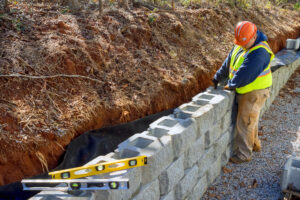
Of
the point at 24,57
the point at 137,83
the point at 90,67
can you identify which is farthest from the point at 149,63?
the point at 24,57

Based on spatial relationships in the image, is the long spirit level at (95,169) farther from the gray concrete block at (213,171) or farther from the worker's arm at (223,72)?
the worker's arm at (223,72)

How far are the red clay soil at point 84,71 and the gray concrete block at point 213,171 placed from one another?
134 centimetres

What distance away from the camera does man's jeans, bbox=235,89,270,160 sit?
14.9 ft

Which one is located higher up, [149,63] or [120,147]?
[149,63]

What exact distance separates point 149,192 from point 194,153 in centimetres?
109

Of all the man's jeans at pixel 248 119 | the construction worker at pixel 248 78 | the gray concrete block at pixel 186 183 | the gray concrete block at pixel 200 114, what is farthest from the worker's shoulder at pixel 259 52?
the gray concrete block at pixel 186 183

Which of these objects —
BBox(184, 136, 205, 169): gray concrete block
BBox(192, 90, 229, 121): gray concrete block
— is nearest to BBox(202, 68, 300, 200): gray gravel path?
BBox(184, 136, 205, 169): gray concrete block

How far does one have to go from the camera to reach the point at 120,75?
4707mm

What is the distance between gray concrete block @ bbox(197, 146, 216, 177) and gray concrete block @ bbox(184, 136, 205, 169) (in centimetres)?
11

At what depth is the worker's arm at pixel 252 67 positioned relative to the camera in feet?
13.4

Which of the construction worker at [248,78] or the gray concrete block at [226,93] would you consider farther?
the gray concrete block at [226,93]

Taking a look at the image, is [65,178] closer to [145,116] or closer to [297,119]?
[145,116]

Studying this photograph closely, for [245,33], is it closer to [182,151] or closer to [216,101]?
[216,101]

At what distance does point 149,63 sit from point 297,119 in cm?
432
